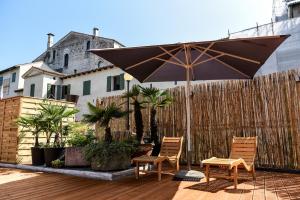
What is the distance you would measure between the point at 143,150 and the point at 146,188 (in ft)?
6.61

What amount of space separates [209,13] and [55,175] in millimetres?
9121

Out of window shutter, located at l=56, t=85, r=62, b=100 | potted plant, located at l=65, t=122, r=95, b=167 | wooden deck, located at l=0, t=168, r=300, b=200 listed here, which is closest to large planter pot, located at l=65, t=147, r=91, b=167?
potted plant, located at l=65, t=122, r=95, b=167

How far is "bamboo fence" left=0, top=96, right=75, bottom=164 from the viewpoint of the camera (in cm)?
723

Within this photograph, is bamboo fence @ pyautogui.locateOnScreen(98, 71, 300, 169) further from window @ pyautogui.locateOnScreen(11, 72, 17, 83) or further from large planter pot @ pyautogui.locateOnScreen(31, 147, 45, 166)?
window @ pyautogui.locateOnScreen(11, 72, 17, 83)

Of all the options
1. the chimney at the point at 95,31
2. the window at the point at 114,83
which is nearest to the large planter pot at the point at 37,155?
the window at the point at 114,83

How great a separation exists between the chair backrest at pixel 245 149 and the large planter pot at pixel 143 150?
7.23ft

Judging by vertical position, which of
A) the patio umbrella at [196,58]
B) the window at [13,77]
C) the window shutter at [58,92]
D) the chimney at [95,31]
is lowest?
the patio umbrella at [196,58]

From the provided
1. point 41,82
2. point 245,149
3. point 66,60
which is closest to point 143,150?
point 245,149

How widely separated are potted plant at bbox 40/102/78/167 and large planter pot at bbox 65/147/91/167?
1.86 feet

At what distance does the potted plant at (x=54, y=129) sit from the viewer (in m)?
6.58

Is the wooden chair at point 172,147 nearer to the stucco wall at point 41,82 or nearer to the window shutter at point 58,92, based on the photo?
the window shutter at point 58,92

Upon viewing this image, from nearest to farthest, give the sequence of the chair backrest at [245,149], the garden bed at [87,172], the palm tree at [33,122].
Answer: the chair backrest at [245,149] < the garden bed at [87,172] < the palm tree at [33,122]

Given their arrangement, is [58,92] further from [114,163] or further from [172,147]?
[172,147]

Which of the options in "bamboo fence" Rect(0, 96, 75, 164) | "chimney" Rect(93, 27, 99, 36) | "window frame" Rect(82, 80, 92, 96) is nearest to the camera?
"bamboo fence" Rect(0, 96, 75, 164)
